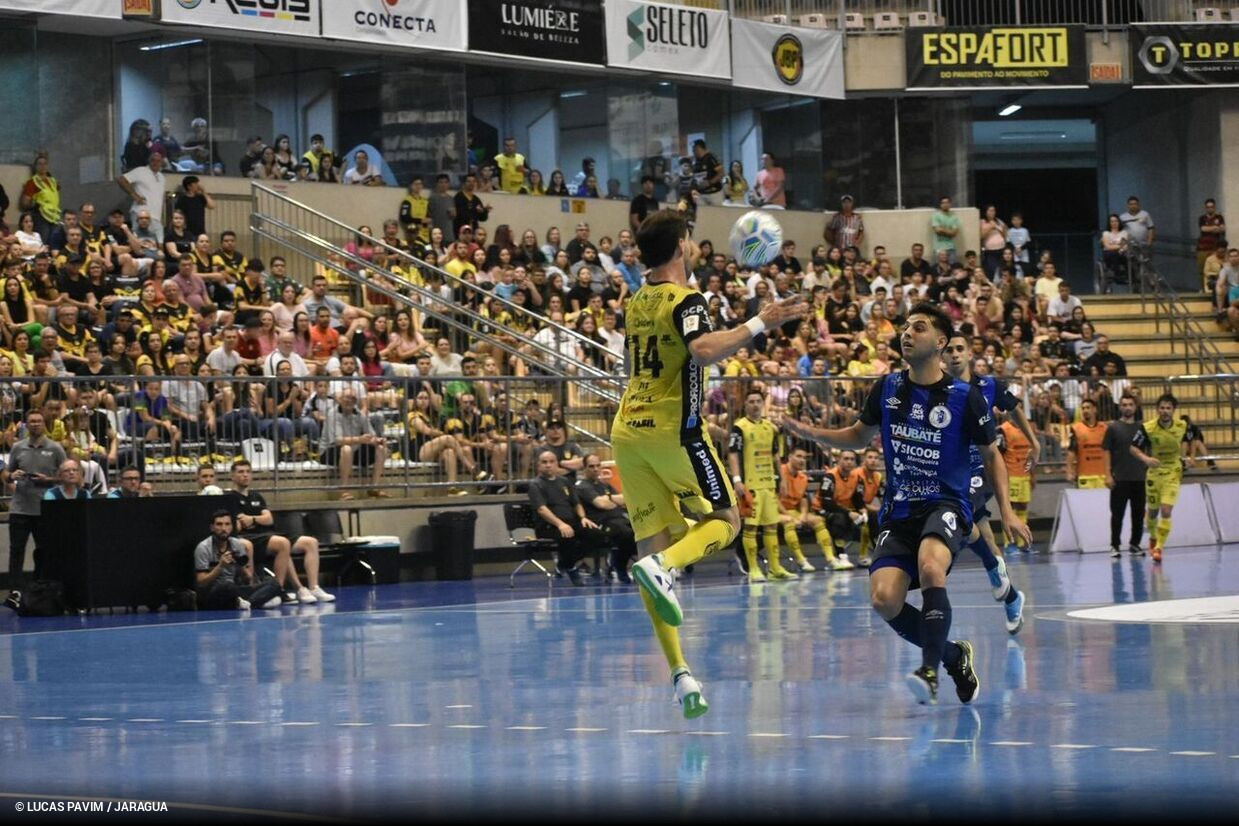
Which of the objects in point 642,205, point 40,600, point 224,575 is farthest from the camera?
point 642,205

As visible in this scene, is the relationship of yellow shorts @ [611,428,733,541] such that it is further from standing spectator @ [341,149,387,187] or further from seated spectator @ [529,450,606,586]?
standing spectator @ [341,149,387,187]

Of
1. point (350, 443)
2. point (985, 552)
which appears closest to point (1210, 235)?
point (350, 443)

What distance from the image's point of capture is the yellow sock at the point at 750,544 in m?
22.8

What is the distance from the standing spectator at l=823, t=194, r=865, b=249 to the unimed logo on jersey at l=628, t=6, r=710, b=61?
4.78 meters

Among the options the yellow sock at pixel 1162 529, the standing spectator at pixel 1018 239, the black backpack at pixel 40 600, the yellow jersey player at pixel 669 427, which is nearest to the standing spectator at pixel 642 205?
the standing spectator at pixel 1018 239

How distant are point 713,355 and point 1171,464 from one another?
17238 millimetres

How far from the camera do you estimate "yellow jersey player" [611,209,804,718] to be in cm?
933

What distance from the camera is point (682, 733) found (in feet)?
29.0

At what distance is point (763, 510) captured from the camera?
75.4 ft

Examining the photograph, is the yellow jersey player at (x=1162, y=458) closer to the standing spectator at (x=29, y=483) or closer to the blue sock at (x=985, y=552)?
the blue sock at (x=985, y=552)

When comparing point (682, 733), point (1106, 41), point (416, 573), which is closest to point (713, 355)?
point (682, 733)

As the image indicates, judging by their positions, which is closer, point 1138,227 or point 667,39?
point 667,39

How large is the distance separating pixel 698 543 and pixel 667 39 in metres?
28.2

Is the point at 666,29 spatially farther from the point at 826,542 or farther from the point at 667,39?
the point at 826,542
